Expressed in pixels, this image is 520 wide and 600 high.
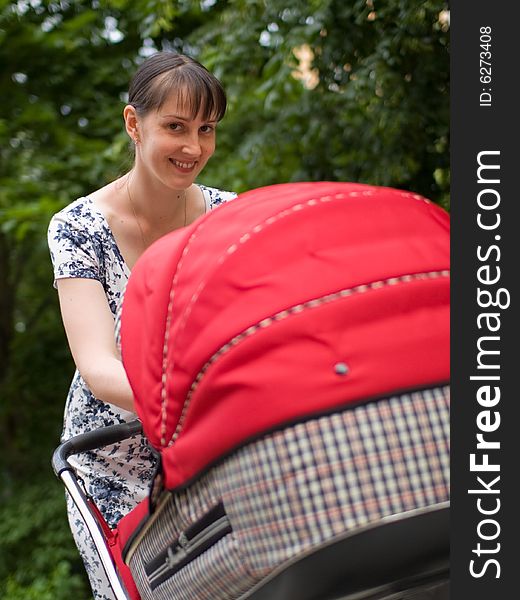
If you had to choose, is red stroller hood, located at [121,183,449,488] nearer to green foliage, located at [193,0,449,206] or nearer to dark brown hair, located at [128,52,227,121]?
dark brown hair, located at [128,52,227,121]

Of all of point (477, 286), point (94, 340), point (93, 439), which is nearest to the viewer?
point (477, 286)

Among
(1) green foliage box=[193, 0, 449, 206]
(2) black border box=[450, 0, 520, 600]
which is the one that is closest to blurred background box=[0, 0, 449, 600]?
(1) green foliage box=[193, 0, 449, 206]

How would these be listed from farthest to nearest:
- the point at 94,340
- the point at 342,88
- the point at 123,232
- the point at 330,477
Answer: the point at 342,88, the point at 123,232, the point at 94,340, the point at 330,477

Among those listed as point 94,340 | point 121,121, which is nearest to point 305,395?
point 94,340

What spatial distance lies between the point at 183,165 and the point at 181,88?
0.62ft

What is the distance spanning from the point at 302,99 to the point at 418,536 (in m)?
3.38

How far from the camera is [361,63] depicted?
160 inches

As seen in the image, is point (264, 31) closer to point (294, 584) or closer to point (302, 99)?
point (302, 99)

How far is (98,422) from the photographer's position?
8.15 ft

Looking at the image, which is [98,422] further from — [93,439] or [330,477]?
[330,477]

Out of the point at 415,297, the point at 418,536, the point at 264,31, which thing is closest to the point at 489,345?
the point at 415,297

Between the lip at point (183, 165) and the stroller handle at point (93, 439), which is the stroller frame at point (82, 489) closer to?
the stroller handle at point (93, 439)

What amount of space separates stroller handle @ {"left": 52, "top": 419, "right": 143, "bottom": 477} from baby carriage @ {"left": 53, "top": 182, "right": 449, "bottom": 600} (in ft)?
1.72

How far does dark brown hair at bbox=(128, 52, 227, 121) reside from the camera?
2.29 meters
